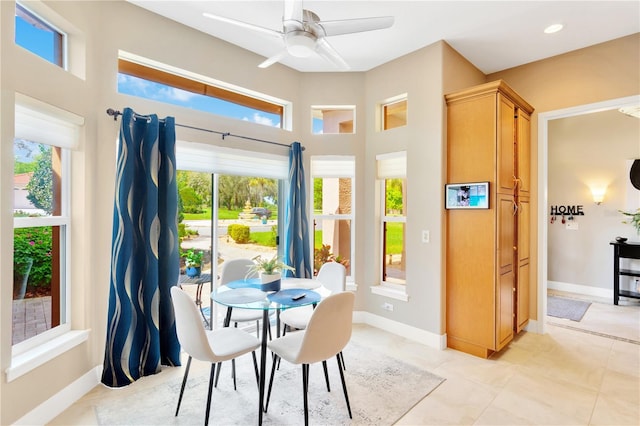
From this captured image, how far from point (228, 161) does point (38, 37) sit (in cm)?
163

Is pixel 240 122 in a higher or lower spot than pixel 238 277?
higher

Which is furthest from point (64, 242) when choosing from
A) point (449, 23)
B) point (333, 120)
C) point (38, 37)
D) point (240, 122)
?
point (449, 23)

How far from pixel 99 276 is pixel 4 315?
74 cm

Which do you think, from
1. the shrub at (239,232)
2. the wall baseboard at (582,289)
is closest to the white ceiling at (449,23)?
the shrub at (239,232)

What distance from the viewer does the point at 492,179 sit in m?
2.95

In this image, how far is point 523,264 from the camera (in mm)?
3529

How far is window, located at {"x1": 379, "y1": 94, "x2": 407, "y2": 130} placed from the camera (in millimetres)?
3728

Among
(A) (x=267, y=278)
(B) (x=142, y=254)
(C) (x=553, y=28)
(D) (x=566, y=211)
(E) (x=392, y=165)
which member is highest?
(C) (x=553, y=28)

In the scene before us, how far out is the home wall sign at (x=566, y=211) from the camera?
5316 mm

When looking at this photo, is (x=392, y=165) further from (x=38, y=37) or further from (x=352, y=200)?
(x=38, y=37)

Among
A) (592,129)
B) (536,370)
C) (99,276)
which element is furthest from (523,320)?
(99,276)

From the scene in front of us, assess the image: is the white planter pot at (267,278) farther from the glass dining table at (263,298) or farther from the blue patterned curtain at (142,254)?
the blue patterned curtain at (142,254)

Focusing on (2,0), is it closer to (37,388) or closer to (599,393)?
(37,388)

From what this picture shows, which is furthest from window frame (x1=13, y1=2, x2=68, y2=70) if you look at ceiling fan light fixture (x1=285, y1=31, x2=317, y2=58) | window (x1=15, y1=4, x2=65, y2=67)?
ceiling fan light fixture (x1=285, y1=31, x2=317, y2=58)
